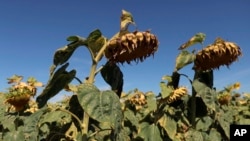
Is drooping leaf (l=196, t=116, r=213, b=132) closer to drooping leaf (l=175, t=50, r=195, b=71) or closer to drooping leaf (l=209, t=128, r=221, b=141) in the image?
drooping leaf (l=209, t=128, r=221, b=141)

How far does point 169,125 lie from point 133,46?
7.70 feet

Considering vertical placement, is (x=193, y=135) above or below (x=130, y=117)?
below

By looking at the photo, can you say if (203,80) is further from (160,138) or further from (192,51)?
(160,138)

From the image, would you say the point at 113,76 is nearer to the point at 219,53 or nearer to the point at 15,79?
the point at 219,53

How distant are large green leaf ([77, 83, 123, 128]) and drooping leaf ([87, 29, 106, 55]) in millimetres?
394

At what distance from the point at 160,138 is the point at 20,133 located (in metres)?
1.63

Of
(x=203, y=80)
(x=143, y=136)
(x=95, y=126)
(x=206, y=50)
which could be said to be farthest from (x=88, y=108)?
(x=143, y=136)

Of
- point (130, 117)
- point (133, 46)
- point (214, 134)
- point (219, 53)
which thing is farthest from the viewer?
point (130, 117)

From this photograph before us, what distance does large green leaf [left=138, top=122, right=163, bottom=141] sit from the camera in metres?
4.85

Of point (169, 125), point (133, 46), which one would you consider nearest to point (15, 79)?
point (169, 125)

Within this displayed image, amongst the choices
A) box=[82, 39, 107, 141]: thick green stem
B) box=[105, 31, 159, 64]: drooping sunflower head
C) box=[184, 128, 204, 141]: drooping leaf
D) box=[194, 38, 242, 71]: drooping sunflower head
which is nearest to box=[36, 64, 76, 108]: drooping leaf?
box=[82, 39, 107, 141]: thick green stem

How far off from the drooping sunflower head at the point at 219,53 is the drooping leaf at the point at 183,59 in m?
0.18

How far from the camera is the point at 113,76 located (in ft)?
10.7

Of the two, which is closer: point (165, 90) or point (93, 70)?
point (93, 70)
